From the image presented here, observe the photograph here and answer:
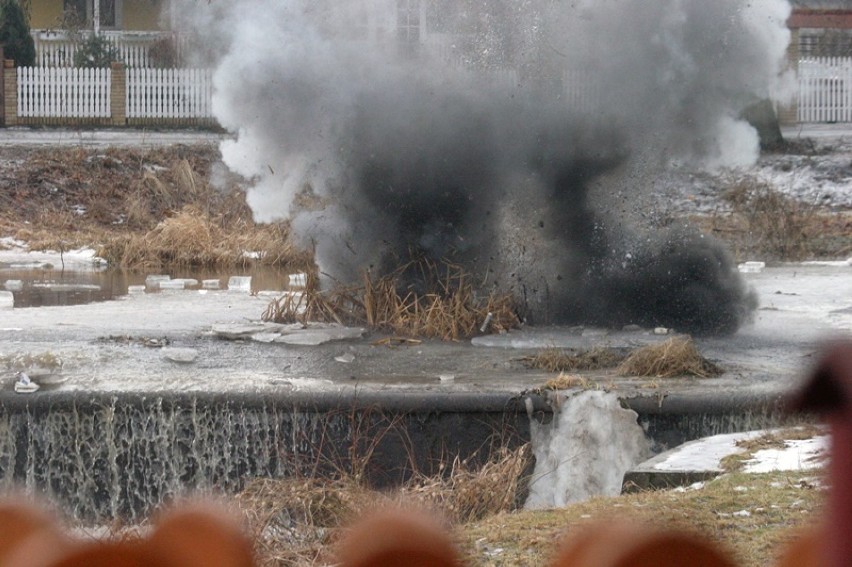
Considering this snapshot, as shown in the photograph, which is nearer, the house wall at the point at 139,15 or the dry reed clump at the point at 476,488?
the dry reed clump at the point at 476,488

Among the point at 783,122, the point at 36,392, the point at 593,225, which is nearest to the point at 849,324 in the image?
the point at 593,225

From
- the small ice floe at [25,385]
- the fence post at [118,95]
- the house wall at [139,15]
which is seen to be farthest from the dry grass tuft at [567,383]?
the house wall at [139,15]

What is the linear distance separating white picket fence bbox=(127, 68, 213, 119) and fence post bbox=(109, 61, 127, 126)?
105 millimetres

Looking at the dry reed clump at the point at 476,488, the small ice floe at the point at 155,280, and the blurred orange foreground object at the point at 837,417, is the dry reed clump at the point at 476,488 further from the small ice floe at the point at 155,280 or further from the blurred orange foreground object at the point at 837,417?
the small ice floe at the point at 155,280

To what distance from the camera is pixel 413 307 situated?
995 cm

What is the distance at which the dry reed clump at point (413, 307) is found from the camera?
9.73m

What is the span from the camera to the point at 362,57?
10391mm

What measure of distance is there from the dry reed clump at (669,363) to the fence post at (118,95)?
68.6ft

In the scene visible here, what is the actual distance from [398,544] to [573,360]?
22.4 feet

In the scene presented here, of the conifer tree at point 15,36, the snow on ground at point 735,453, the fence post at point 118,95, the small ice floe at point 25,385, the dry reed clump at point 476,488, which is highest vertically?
the conifer tree at point 15,36

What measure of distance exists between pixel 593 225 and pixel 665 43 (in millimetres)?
1660

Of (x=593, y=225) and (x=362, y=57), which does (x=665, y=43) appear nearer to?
(x=593, y=225)

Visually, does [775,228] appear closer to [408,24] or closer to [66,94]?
[408,24]

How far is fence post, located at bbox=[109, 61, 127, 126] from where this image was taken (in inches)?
1049
